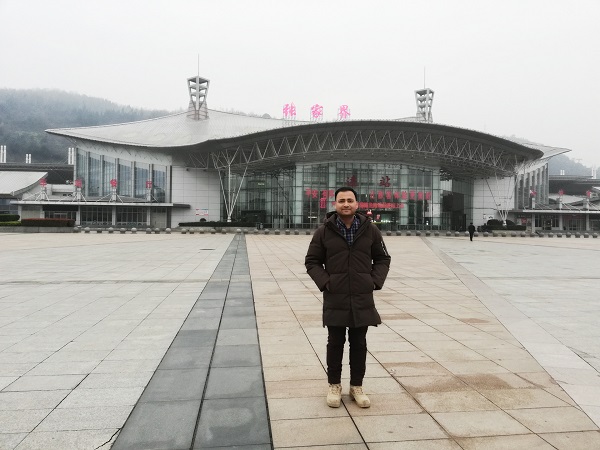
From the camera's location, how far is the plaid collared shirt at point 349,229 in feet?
12.0

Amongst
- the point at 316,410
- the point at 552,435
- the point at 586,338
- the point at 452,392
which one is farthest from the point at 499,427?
the point at 586,338

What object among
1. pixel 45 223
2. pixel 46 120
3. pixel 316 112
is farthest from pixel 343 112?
pixel 46 120

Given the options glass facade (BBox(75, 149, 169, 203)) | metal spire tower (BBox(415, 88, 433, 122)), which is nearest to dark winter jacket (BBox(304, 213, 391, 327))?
glass facade (BBox(75, 149, 169, 203))

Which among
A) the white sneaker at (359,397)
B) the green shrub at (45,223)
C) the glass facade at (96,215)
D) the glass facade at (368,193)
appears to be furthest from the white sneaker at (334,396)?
the glass facade at (96,215)

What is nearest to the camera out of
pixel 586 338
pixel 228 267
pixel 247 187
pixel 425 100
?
pixel 586 338

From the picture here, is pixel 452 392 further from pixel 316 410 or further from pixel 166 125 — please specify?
pixel 166 125

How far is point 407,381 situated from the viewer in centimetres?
427

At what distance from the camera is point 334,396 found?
3623 millimetres

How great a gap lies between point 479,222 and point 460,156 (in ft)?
45.5

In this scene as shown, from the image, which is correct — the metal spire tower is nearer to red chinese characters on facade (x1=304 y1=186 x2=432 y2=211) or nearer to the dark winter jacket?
red chinese characters on facade (x1=304 y1=186 x2=432 y2=211)

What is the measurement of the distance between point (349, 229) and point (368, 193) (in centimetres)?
4956

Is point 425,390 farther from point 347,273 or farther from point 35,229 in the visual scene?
point 35,229

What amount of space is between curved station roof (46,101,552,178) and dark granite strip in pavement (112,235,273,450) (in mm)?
41728

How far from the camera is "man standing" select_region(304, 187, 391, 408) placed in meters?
3.57
